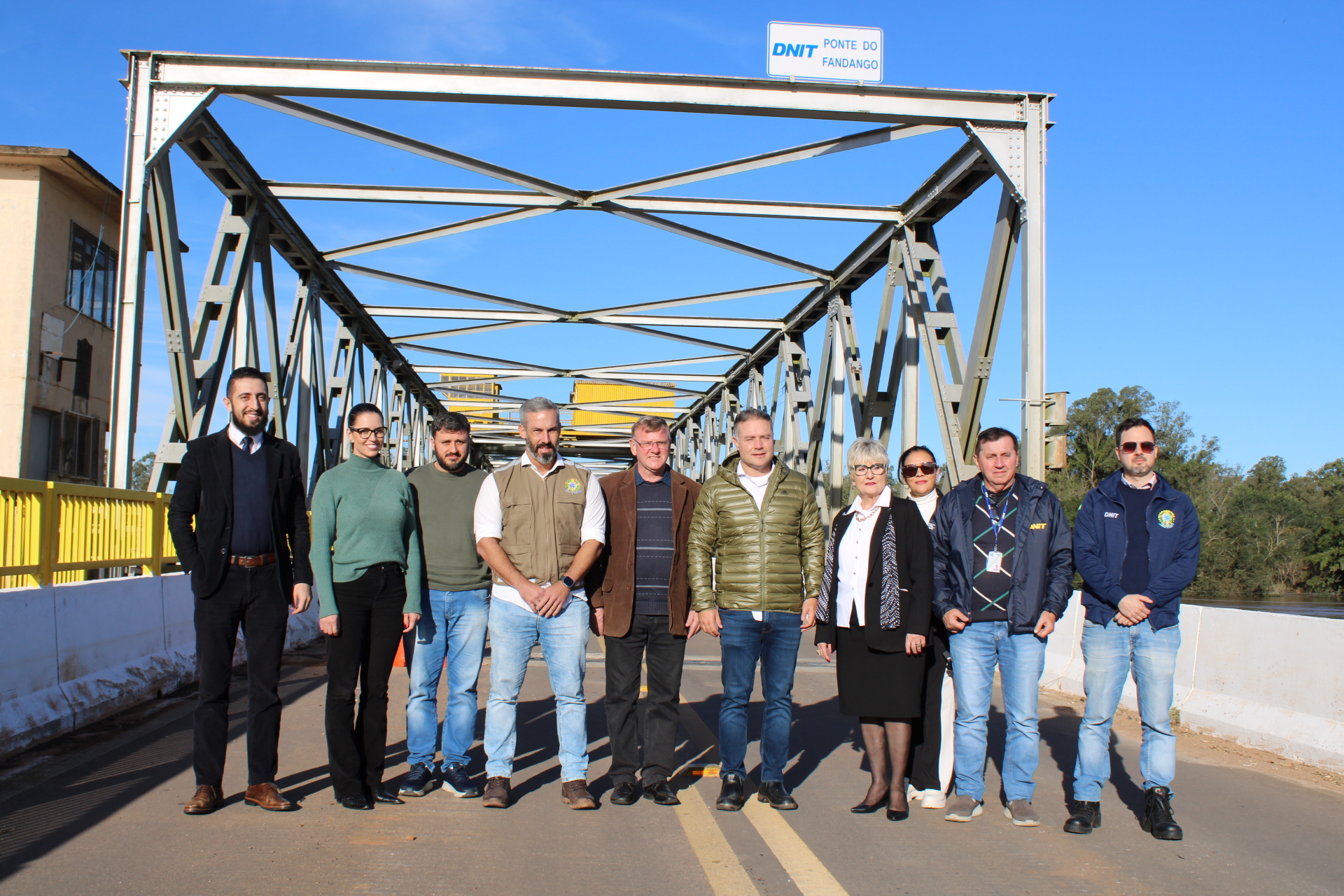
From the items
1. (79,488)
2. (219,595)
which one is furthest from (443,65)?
(219,595)

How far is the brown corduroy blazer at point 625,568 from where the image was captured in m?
5.39

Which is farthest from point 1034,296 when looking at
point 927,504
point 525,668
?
point 525,668

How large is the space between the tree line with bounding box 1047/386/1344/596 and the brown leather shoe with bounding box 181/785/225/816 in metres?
46.6

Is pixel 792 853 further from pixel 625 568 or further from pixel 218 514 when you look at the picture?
pixel 218 514

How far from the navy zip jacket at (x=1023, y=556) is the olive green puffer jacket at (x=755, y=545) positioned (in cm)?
63

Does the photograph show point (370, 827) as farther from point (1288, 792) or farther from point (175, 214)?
point (175, 214)

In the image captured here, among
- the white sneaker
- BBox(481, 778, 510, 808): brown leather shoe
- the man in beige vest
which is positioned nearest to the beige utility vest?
the man in beige vest

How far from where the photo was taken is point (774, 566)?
535 cm

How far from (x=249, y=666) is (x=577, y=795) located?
164cm

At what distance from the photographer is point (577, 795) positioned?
500 cm

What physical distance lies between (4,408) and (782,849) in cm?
2331

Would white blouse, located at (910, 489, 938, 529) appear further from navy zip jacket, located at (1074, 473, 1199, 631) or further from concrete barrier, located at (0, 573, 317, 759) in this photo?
concrete barrier, located at (0, 573, 317, 759)

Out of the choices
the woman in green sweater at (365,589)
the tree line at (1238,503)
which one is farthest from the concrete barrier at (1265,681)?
the tree line at (1238,503)

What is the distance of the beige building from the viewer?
22453mm
